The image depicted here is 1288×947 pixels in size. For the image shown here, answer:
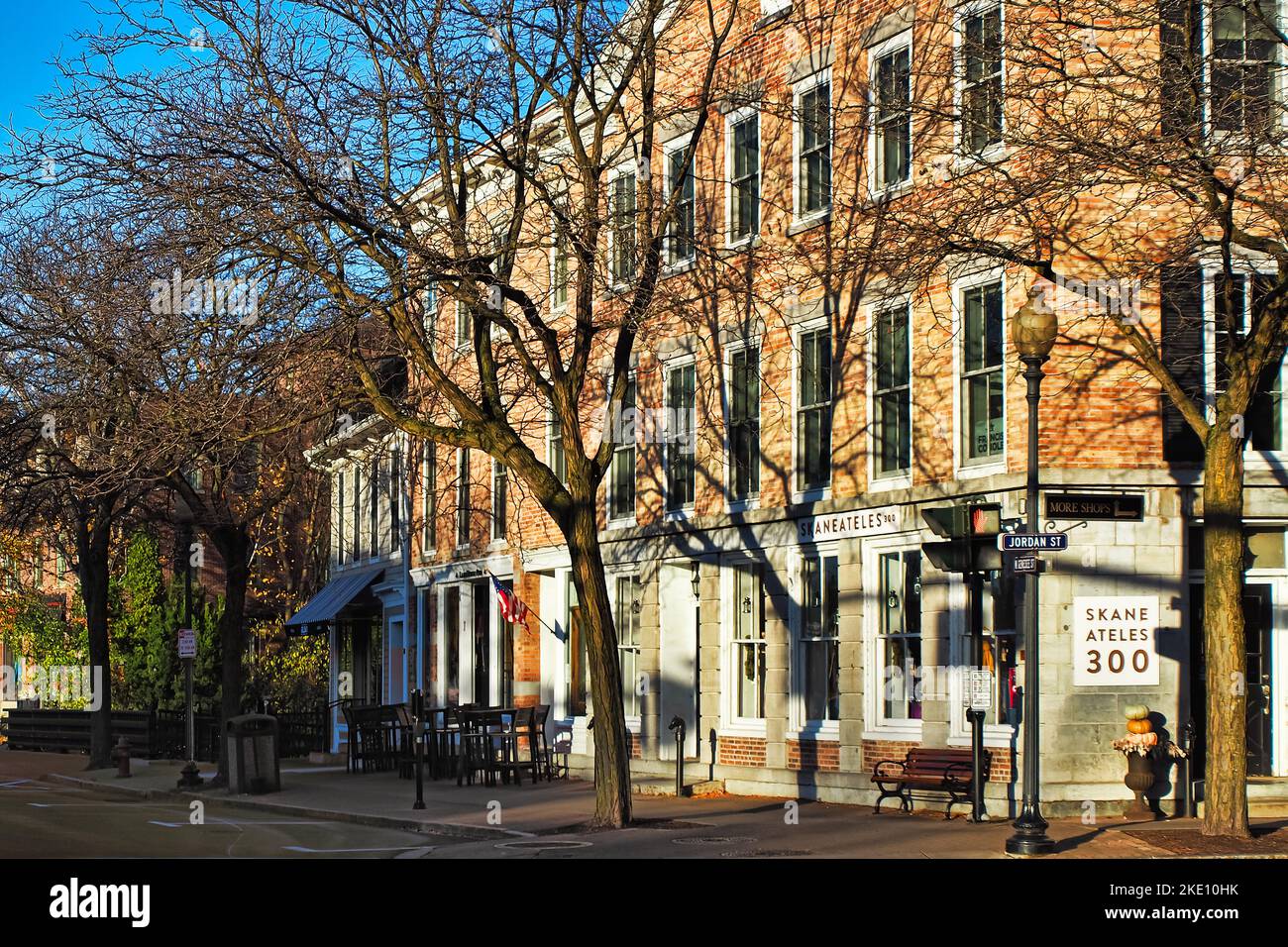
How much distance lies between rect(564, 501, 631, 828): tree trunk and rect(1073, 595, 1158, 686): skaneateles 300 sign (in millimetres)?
5260

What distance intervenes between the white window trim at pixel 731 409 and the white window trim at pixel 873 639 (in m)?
2.89

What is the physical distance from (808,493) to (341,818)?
25.7 ft

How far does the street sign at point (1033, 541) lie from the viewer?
1580 centimetres

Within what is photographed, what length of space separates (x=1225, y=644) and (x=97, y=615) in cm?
2669

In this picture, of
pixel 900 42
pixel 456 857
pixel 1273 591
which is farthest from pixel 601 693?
pixel 900 42

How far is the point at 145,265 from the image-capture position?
1930 centimetres

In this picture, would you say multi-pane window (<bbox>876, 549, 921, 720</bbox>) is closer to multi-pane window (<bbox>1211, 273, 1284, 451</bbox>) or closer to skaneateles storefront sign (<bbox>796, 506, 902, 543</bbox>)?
skaneateles storefront sign (<bbox>796, 506, 902, 543</bbox>)

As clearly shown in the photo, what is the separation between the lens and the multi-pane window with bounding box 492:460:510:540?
109 ft

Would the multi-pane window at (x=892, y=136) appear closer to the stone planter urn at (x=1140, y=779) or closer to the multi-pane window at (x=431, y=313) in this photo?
the multi-pane window at (x=431, y=313)

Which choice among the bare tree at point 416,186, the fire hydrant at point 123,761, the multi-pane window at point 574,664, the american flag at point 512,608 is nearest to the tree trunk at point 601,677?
the bare tree at point 416,186

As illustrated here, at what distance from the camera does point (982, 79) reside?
18.8 meters

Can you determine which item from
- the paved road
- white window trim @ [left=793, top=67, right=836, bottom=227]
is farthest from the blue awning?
white window trim @ [left=793, top=67, right=836, bottom=227]

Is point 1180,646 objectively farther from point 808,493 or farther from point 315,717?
point 315,717

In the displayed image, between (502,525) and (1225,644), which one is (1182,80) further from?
(502,525)
